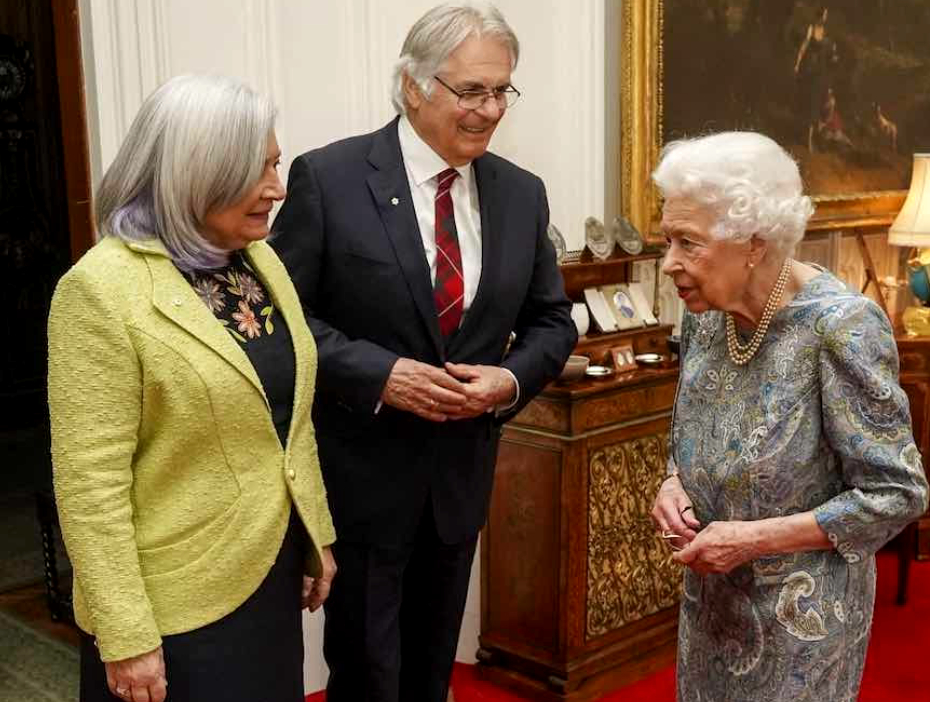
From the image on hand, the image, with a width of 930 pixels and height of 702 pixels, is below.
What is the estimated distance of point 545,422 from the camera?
3.89m

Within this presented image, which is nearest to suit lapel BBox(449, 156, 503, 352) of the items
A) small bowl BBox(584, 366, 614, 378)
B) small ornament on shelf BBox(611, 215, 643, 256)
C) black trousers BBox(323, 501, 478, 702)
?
black trousers BBox(323, 501, 478, 702)

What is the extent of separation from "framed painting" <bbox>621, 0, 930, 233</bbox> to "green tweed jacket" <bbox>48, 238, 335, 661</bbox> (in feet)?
9.10

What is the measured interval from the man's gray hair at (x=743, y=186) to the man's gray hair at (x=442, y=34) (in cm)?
68

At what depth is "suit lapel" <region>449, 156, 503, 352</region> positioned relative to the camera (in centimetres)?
277

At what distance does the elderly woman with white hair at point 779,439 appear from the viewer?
2.12 m

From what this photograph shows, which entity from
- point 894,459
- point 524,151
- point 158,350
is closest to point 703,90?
point 524,151

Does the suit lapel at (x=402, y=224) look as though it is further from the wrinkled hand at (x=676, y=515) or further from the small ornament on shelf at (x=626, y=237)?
the small ornament on shelf at (x=626, y=237)

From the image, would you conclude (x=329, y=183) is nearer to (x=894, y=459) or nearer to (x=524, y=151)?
(x=894, y=459)

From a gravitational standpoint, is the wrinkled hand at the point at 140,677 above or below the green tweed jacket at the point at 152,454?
below

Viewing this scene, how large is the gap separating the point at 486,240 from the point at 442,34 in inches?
18.5

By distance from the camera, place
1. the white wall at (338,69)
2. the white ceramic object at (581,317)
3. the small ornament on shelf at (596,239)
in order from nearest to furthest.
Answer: the white wall at (338,69)
the white ceramic object at (581,317)
the small ornament on shelf at (596,239)

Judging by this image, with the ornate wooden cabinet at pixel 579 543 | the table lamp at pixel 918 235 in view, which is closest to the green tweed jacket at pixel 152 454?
the ornate wooden cabinet at pixel 579 543

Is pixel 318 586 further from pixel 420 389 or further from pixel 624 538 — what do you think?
pixel 624 538

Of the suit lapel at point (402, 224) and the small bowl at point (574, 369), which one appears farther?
the small bowl at point (574, 369)
